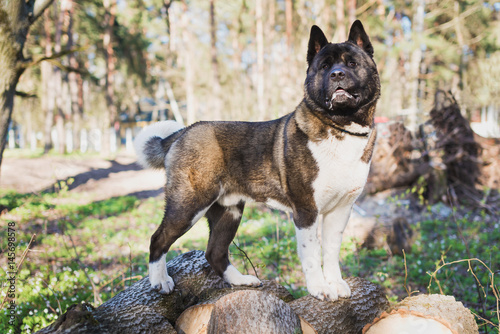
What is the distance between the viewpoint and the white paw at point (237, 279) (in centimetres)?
314

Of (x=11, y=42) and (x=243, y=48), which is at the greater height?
(x=243, y=48)

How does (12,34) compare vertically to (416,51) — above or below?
below

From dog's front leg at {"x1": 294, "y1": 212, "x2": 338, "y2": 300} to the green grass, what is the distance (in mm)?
775

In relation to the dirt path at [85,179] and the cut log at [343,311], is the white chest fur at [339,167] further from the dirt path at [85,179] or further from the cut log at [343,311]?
the dirt path at [85,179]

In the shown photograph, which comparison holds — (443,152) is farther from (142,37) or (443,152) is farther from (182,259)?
(142,37)

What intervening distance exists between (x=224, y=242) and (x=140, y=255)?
297 cm

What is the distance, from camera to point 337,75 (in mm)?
2395

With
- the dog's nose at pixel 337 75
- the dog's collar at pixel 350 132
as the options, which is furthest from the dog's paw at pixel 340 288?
the dog's nose at pixel 337 75

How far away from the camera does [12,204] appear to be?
7344 mm

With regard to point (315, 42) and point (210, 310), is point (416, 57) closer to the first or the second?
point (315, 42)

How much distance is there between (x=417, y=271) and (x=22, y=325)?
15.6 feet

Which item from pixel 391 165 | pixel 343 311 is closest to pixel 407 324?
pixel 343 311

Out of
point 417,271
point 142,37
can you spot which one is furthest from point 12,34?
point 142,37

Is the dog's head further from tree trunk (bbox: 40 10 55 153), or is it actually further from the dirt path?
tree trunk (bbox: 40 10 55 153)
